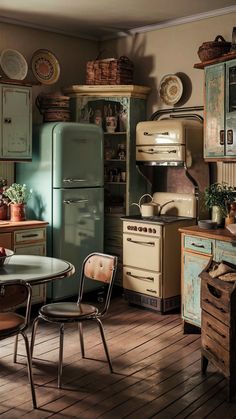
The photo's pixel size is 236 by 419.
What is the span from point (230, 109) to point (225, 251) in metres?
1.21

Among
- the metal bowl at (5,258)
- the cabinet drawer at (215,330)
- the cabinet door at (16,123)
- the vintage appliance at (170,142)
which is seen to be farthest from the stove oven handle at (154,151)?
the metal bowl at (5,258)

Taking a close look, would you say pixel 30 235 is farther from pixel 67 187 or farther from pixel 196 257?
pixel 196 257

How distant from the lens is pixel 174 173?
5.51 metres

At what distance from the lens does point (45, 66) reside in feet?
18.1

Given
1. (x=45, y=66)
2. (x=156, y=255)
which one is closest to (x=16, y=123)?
(x=45, y=66)

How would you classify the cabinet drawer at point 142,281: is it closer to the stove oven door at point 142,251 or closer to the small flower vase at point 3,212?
the stove oven door at point 142,251

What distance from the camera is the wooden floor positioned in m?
3.09

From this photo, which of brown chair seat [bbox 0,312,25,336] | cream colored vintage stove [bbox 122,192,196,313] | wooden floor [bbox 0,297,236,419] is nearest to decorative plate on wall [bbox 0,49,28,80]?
cream colored vintage stove [bbox 122,192,196,313]

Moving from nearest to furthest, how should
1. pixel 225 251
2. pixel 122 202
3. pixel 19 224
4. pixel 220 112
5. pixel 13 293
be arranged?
pixel 13 293
pixel 225 251
pixel 220 112
pixel 19 224
pixel 122 202

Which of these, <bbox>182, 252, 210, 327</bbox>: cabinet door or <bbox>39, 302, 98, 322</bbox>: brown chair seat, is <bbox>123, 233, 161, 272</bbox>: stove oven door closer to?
<bbox>182, 252, 210, 327</bbox>: cabinet door

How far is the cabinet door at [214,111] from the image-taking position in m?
4.50

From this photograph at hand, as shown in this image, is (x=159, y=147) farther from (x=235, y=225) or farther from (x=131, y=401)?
(x=131, y=401)

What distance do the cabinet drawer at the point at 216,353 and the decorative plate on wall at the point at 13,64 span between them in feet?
10.1

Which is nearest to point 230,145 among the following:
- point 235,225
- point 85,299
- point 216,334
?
point 235,225
